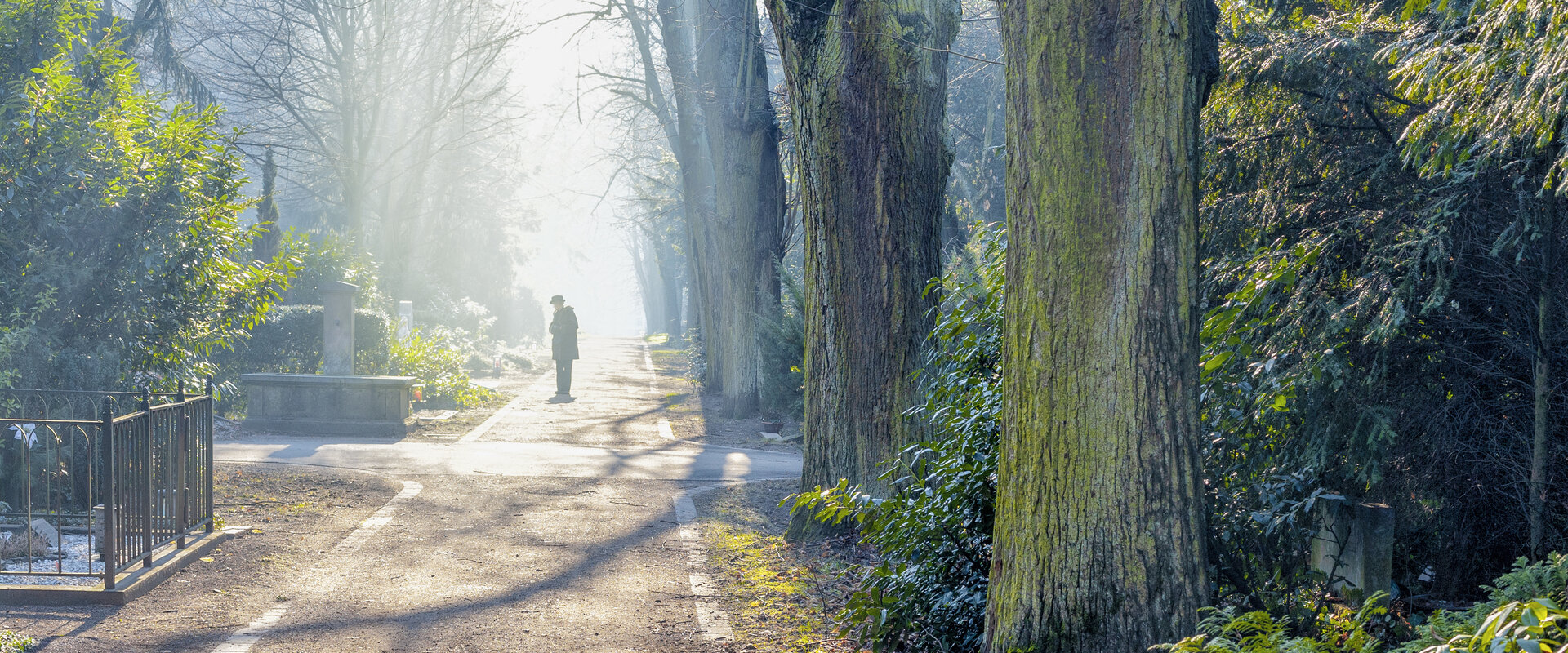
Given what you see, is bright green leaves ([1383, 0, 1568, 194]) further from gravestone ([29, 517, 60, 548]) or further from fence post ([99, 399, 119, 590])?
gravestone ([29, 517, 60, 548])

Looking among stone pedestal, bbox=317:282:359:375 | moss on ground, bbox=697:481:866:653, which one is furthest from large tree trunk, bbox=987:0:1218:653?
stone pedestal, bbox=317:282:359:375

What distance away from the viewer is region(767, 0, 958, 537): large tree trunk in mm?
7152

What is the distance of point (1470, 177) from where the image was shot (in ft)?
15.2

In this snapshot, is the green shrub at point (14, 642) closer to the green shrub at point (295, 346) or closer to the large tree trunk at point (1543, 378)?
the large tree trunk at point (1543, 378)

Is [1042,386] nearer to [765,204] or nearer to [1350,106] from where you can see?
[1350,106]

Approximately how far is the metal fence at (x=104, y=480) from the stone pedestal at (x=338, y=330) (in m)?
7.62

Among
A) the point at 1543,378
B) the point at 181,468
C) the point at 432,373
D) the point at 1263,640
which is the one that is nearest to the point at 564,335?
the point at 432,373

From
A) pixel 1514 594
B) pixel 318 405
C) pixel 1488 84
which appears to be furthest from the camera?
pixel 318 405

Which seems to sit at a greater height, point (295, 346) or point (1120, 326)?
point (295, 346)

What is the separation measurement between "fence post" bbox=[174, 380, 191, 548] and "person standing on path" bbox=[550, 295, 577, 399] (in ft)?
45.8

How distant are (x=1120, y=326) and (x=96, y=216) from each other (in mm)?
7980

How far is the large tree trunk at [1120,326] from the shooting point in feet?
11.8

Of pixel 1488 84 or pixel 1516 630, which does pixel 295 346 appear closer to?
pixel 1488 84

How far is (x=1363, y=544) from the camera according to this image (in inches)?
168
